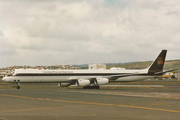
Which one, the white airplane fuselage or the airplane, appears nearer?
the white airplane fuselage

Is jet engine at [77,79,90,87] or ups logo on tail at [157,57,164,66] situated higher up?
ups logo on tail at [157,57,164,66]

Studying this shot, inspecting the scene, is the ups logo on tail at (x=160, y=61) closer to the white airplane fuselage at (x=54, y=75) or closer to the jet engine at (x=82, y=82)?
the white airplane fuselage at (x=54, y=75)

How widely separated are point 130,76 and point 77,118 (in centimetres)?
4108

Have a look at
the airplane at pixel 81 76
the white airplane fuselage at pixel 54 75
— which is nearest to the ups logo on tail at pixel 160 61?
the airplane at pixel 81 76

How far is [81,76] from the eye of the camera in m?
51.1

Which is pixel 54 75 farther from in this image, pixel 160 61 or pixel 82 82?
pixel 160 61

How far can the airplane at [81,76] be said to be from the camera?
48.1m

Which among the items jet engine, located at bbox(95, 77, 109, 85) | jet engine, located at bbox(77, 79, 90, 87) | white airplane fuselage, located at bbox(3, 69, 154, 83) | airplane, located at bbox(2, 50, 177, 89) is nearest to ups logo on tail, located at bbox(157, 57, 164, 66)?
airplane, located at bbox(2, 50, 177, 89)

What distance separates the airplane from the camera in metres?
48.1

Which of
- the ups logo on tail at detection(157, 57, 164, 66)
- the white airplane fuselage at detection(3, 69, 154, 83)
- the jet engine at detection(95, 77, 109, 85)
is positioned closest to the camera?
the white airplane fuselage at detection(3, 69, 154, 83)

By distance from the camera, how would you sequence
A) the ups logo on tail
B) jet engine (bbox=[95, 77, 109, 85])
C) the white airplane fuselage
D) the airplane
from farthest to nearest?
1. the ups logo on tail
2. jet engine (bbox=[95, 77, 109, 85])
3. the airplane
4. the white airplane fuselage

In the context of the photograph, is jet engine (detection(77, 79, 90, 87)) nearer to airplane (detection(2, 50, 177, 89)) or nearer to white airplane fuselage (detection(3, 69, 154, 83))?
airplane (detection(2, 50, 177, 89))

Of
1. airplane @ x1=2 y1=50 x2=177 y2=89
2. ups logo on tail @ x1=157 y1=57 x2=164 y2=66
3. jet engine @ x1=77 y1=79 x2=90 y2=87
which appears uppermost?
ups logo on tail @ x1=157 y1=57 x2=164 y2=66

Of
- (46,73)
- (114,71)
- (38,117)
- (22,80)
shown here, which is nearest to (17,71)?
(22,80)
